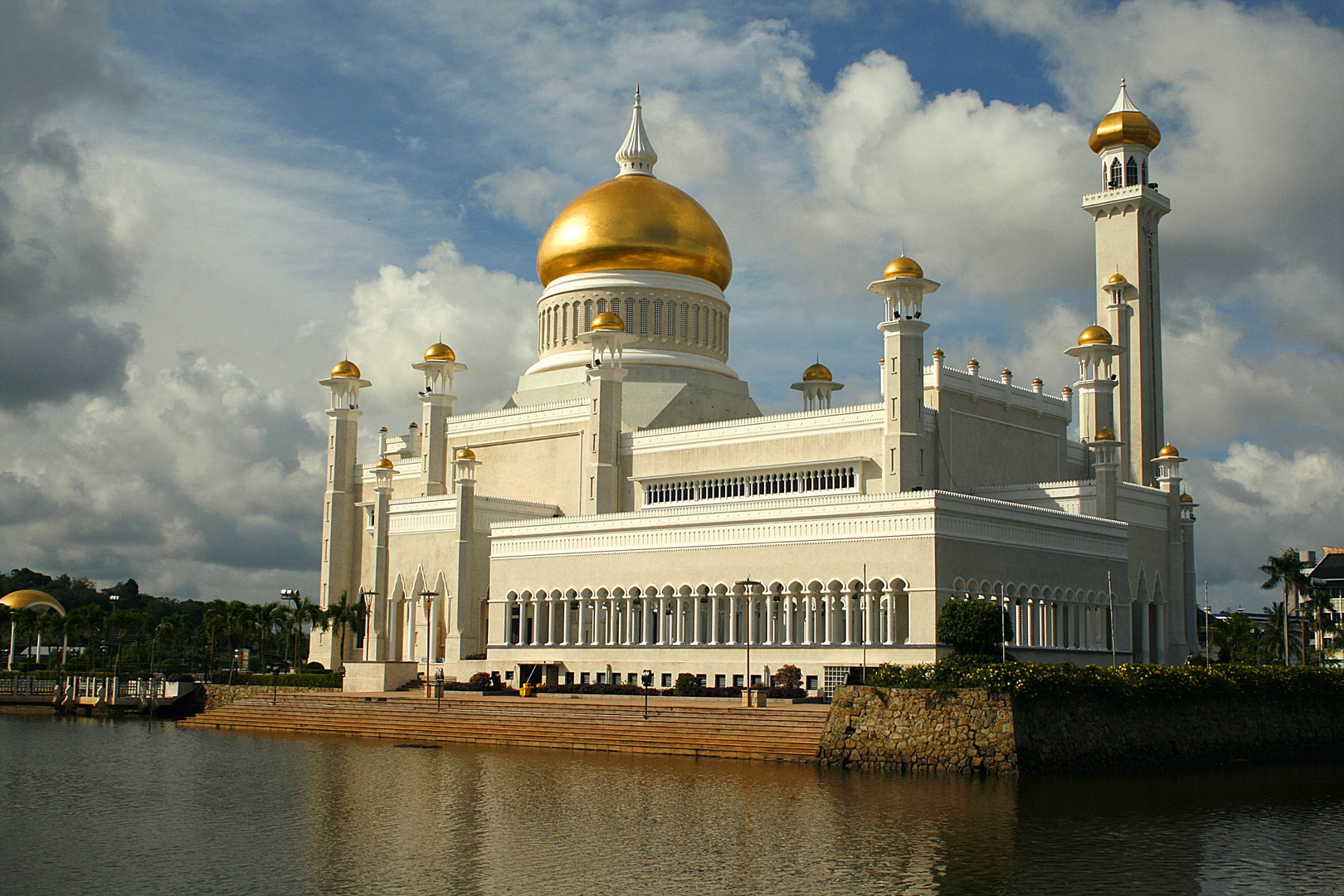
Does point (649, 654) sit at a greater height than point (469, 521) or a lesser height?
lesser

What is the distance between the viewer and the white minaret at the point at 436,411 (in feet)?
187

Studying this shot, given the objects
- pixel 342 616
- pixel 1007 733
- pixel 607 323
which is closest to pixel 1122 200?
pixel 607 323

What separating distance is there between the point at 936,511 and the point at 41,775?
78.0 ft

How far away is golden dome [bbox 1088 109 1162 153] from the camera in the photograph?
55.3 m

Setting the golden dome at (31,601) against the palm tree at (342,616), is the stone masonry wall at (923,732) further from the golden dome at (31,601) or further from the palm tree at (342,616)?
the golden dome at (31,601)

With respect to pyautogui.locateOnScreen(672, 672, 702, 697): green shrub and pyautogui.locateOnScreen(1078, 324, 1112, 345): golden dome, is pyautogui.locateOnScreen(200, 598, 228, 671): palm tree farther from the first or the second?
pyautogui.locateOnScreen(1078, 324, 1112, 345): golden dome

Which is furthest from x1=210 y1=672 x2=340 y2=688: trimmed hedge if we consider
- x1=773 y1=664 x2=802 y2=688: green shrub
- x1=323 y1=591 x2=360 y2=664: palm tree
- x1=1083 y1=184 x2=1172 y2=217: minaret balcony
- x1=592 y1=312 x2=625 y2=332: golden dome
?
x1=1083 y1=184 x2=1172 y2=217: minaret balcony

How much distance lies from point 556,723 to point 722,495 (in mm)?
15179

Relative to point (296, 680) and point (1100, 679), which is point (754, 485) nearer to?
point (1100, 679)

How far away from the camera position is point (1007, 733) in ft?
A: 96.7

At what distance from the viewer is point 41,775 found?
3041 centimetres

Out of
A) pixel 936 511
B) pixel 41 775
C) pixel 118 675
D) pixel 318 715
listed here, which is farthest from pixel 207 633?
pixel 936 511

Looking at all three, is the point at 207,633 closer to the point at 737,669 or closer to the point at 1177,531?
the point at 737,669

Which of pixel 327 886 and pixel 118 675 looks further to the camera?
pixel 118 675
